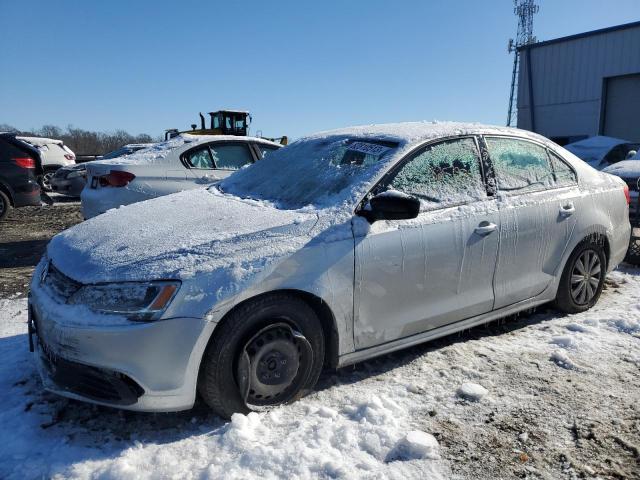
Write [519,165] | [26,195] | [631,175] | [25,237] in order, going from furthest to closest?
1. [26,195]
2. [25,237]
3. [631,175]
4. [519,165]

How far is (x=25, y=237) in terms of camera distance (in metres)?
7.91

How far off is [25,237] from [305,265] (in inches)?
265

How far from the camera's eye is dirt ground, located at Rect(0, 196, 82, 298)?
5.48 metres

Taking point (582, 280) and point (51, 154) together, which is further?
point (51, 154)

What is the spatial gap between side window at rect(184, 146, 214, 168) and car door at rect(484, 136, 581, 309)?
4215 mm

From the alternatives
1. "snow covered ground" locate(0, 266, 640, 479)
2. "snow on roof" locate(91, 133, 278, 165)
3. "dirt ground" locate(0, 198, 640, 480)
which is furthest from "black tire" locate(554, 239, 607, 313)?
"snow on roof" locate(91, 133, 278, 165)

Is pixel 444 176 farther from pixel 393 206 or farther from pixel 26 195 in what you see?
pixel 26 195

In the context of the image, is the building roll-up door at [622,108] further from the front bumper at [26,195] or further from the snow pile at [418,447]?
the snow pile at [418,447]

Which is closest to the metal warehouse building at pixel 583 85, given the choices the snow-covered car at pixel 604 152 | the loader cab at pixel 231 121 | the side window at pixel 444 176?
the snow-covered car at pixel 604 152

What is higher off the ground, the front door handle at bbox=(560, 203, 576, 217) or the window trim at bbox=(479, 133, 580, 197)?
the window trim at bbox=(479, 133, 580, 197)

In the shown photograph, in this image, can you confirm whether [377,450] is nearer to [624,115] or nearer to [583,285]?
[583,285]

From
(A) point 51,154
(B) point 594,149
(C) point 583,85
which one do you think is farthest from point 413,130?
(C) point 583,85

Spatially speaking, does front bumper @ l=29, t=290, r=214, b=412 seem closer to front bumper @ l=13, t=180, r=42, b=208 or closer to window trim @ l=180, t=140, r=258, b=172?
window trim @ l=180, t=140, r=258, b=172

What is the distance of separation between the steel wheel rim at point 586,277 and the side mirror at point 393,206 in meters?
1.98
